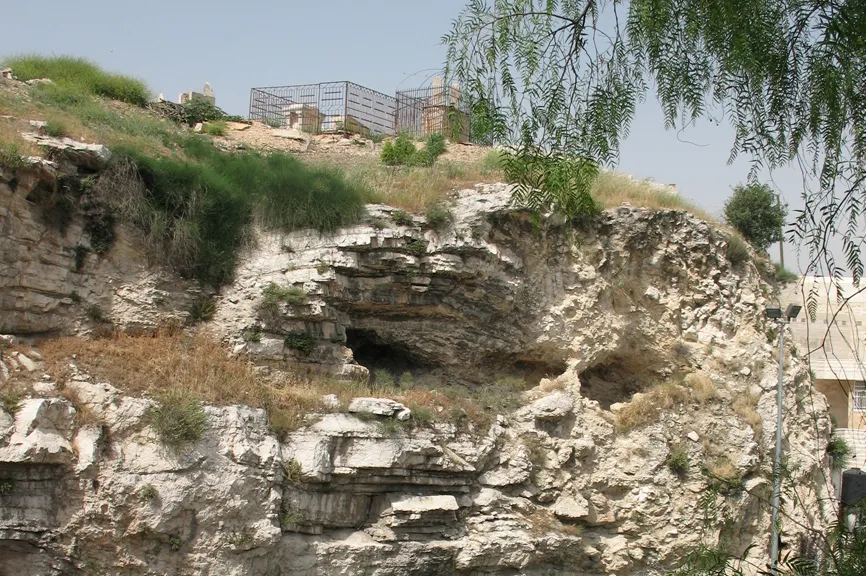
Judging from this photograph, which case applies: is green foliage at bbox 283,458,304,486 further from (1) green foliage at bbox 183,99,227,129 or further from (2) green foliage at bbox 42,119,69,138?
(1) green foliage at bbox 183,99,227,129

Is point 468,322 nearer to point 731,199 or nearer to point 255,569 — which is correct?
point 255,569

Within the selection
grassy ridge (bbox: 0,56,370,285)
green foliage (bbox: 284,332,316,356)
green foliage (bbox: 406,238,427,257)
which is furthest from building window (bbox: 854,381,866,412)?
green foliage (bbox: 284,332,316,356)

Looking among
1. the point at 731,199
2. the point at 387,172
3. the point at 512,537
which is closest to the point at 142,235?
the point at 387,172

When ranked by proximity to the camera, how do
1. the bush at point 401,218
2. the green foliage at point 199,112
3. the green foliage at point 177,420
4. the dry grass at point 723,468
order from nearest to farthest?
the green foliage at point 177,420 < the dry grass at point 723,468 < the bush at point 401,218 < the green foliage at point 199,112

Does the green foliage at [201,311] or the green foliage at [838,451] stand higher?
the green foliage at [201,311]

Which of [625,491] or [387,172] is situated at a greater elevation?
[387,172]

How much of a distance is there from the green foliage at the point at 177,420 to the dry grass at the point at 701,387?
8.04m

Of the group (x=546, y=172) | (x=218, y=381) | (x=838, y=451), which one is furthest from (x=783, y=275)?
(x=546, y=172)

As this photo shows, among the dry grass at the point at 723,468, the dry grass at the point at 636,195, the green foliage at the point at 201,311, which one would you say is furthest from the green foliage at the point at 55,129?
the dry grass at the point at 723,468

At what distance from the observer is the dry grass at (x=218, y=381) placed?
11.1 m

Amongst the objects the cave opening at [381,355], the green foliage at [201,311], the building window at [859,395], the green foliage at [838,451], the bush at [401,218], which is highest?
the bush at [401,218]

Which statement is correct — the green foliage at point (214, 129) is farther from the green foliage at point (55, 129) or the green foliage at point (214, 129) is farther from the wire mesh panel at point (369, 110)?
the green foliage at point (55, 129)

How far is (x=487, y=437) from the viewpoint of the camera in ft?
42.3

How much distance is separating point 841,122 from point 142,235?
10.2 m
